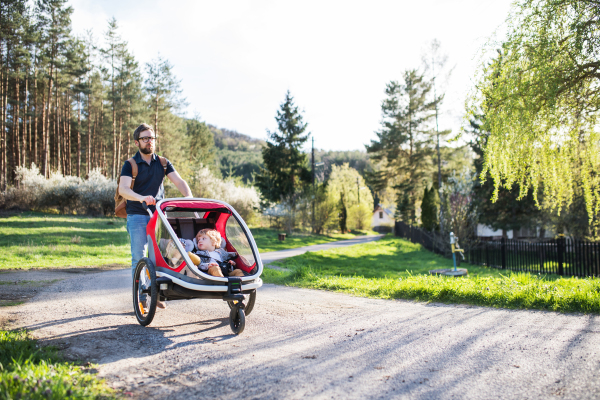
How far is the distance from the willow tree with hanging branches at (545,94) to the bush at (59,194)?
2776 centimetres

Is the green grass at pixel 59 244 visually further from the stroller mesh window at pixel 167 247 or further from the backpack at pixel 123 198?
the stroller mesh window at pixel 167 247

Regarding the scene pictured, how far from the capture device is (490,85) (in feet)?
27.5

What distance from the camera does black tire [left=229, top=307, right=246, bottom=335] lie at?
4.02 metres

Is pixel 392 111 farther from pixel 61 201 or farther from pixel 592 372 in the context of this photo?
pixel 592 372

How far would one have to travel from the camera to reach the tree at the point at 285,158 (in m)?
35.8

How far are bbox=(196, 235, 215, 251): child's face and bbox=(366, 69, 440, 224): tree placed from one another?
3489 centimetres

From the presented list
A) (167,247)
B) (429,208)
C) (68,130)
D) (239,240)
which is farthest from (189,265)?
(68,130)

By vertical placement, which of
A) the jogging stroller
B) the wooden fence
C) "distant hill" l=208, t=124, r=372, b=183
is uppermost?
"distant hill" l=208, t=124, r=372, b=183

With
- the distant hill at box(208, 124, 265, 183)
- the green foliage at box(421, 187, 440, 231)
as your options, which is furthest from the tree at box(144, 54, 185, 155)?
the distant hill at box(208, 124, 265, 183)

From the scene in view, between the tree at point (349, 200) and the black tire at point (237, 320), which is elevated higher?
the tree at point (349, 200)

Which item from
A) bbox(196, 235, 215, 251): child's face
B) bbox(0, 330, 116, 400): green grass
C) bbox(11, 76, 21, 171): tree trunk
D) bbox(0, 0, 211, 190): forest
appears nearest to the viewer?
bbox(0, 330, 116, 400): green grass

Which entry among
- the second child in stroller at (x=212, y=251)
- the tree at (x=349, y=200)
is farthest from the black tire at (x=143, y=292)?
the tree at (x=349, y=200)

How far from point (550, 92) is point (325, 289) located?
18.8 ft

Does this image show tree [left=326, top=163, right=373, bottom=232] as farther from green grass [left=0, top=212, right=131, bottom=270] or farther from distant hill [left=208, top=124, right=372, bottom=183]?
green grass [left=0, top=212, right=131, bottom=270]
